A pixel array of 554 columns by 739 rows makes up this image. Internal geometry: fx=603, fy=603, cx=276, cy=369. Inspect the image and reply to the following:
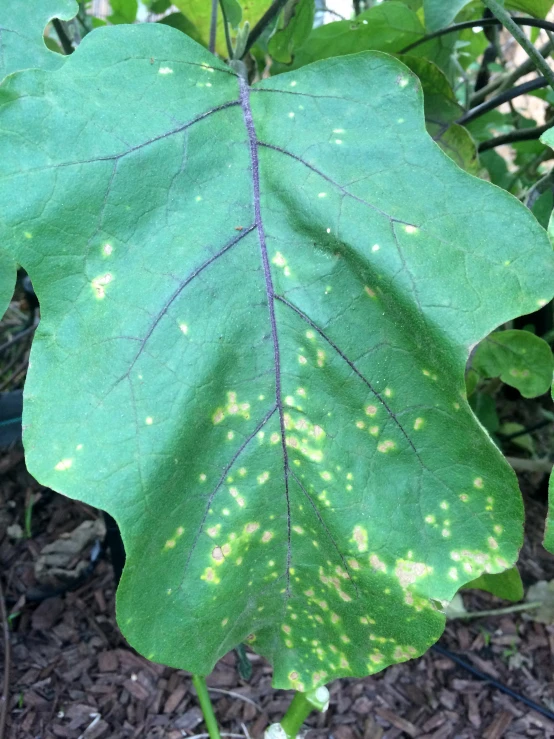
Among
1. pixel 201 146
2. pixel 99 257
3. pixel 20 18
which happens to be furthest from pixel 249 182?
pixel 20 18

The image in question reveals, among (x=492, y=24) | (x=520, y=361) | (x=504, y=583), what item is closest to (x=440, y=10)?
Result: (x=492, y=24)

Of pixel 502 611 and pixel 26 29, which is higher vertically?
pixel 26 29

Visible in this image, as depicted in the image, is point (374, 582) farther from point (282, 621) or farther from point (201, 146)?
point (201, 146)

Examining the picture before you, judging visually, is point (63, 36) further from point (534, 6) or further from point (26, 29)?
point (534, 6)

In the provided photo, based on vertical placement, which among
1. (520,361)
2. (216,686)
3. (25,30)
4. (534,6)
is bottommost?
(216,686)

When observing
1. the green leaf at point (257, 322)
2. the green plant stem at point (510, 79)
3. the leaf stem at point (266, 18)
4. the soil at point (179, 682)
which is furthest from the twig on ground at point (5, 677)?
the green plant stem at point (510, 79)

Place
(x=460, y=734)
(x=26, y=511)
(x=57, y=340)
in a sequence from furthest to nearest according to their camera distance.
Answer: (x=26, y=511)
(x=460, y=734)
(x=57, y=340)

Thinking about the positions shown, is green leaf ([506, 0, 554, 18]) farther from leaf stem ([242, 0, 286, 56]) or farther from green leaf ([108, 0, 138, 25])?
green leaf ([108, 0, 138, 25])
